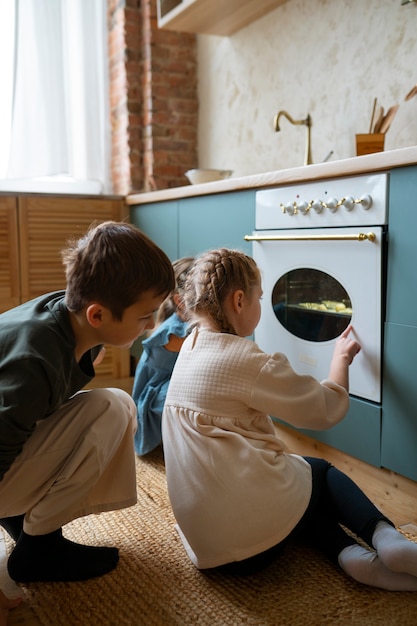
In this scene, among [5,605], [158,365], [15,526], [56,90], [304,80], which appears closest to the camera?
[5,605]

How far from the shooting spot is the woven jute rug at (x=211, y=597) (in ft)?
3.71

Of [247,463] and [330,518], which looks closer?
[247,463]

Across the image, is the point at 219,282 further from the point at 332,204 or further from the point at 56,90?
the point at 56,90

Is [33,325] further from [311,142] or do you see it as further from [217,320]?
[311,142]

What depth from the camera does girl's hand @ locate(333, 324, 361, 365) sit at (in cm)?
158

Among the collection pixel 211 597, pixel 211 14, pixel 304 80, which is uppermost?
pixel 211 14

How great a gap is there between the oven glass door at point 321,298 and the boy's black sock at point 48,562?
81 centimetres

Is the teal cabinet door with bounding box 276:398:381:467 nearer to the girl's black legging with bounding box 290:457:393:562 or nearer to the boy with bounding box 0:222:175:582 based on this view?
the girl's black legging with bounding box 290:457:393:562

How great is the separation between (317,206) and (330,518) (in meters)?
0.83

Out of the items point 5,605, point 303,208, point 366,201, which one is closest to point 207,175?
point 303,208

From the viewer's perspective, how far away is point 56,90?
3189 millimetres

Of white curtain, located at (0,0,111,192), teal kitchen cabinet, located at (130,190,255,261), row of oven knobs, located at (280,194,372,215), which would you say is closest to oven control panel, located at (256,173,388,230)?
row of oven knobs, located at (280,194,372,215)

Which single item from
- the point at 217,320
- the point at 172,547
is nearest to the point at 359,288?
the point at 217,320

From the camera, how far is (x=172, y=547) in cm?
141
